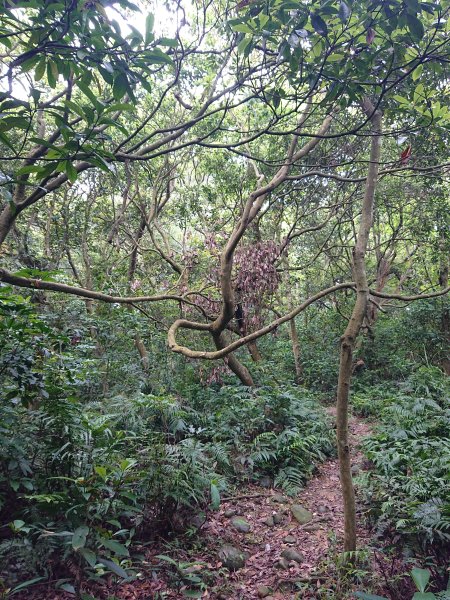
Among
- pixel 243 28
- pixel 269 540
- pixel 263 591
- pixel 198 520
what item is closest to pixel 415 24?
pixel 243 28

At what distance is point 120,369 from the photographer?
689cm

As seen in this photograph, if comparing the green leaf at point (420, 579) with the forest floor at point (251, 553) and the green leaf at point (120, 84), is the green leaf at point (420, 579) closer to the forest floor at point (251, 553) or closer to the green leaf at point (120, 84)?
the forest floor at point (251, 553)

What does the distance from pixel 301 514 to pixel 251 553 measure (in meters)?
0.89

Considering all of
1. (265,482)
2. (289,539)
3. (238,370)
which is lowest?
(289,539)

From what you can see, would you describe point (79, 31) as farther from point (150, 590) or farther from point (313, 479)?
point (313, 479)

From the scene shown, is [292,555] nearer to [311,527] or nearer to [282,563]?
[282,563]

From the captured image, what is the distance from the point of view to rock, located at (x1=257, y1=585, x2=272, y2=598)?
10.3 ft

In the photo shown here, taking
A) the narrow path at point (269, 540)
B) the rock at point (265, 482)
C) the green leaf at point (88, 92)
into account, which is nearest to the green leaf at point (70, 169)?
the green leaf at point (88, 92)

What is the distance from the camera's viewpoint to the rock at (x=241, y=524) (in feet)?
13.2

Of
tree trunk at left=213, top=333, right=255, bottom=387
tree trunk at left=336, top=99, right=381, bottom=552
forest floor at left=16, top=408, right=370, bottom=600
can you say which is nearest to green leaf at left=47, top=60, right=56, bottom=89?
tree trunk at left=336, top=99, right=381, bottom=552

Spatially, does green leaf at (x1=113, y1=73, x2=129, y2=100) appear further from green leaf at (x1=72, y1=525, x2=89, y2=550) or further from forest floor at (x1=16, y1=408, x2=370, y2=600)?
forest floor at (x1=16, y1=408, x2=370, y2=600)

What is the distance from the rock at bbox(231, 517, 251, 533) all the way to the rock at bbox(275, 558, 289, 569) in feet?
1.87

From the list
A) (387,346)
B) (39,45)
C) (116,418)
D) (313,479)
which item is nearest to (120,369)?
(116,418)

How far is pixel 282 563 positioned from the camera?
346 centimetres
